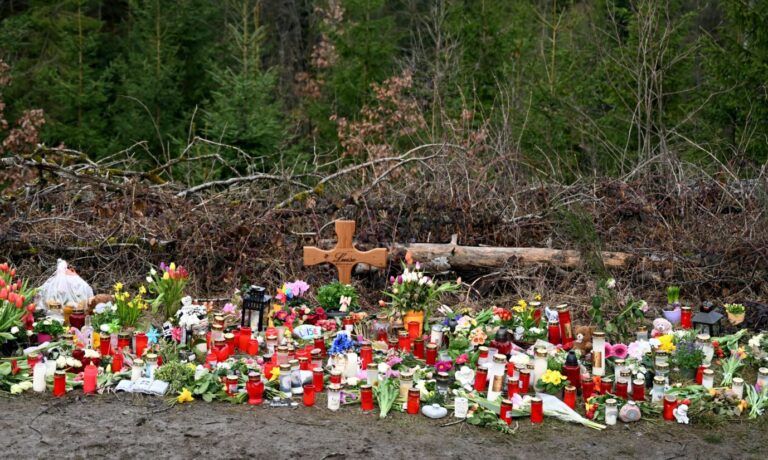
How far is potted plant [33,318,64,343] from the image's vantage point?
19.6ft

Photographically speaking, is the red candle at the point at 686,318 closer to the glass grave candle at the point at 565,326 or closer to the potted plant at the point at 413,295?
the glass grave candle at the point at 565,326

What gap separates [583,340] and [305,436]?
2114 mm

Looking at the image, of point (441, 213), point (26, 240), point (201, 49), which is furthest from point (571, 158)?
point (201, 49)

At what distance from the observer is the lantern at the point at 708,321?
19.8ft

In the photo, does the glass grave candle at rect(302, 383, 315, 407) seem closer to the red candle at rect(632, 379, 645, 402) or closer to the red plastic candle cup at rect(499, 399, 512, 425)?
the red plastic candle cup at rect(499, 399, 512, 425)

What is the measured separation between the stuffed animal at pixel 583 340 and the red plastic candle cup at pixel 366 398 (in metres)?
1.49

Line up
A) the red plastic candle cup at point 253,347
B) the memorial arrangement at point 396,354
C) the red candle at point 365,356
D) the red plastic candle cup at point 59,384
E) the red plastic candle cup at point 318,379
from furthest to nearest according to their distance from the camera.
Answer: the red plastic candle cup at point 253,347
the red candle at point 365,356
the red plastic candle cup at point 318,379
the red plastic candle cup at point 59,384
the memorial arrangement at point 396,354

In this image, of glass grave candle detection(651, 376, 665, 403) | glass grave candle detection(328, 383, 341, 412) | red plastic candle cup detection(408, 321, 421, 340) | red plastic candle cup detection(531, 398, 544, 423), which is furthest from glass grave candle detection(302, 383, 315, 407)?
glass grave candle detection(651, 376, 665, 403)

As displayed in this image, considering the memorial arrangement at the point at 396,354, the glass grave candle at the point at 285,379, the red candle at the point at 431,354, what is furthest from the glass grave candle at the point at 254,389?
the red candle at the point at 431,354

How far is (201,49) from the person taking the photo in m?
18.5

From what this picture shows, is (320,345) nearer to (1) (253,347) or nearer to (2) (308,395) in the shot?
(1) (253,347)

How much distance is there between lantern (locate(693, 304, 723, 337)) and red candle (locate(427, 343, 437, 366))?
184cm

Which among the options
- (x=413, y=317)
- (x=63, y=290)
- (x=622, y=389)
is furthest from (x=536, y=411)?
(x=63, y=290)

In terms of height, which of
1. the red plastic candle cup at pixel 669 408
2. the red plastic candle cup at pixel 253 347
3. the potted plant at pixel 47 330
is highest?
the potted plant at pixel 47 330
